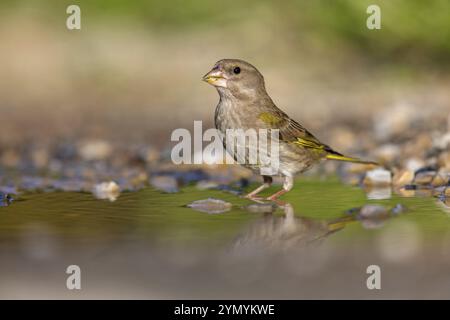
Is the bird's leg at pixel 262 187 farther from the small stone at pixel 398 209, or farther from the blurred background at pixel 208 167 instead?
the small stone at pixel 398 209

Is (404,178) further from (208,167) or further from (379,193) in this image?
(208,167)

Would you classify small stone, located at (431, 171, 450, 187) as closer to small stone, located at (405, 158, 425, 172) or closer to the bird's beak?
small stone, located at (405, 158, 425, 172)

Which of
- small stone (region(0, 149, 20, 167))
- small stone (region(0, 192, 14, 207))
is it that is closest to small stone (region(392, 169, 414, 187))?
small stone (region(0, 192, 14, 207))

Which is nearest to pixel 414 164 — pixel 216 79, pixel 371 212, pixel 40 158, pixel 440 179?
pixel 440 179

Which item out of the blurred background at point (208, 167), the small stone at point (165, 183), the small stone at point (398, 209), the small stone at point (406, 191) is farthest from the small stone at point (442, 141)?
the small stone at point (165, 183)

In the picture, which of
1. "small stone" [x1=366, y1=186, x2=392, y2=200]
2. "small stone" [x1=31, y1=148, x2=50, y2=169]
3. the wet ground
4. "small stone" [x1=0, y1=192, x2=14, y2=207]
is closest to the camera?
the wet ground

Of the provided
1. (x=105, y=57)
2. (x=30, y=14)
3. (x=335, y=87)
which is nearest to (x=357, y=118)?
(x=335, y=87)
